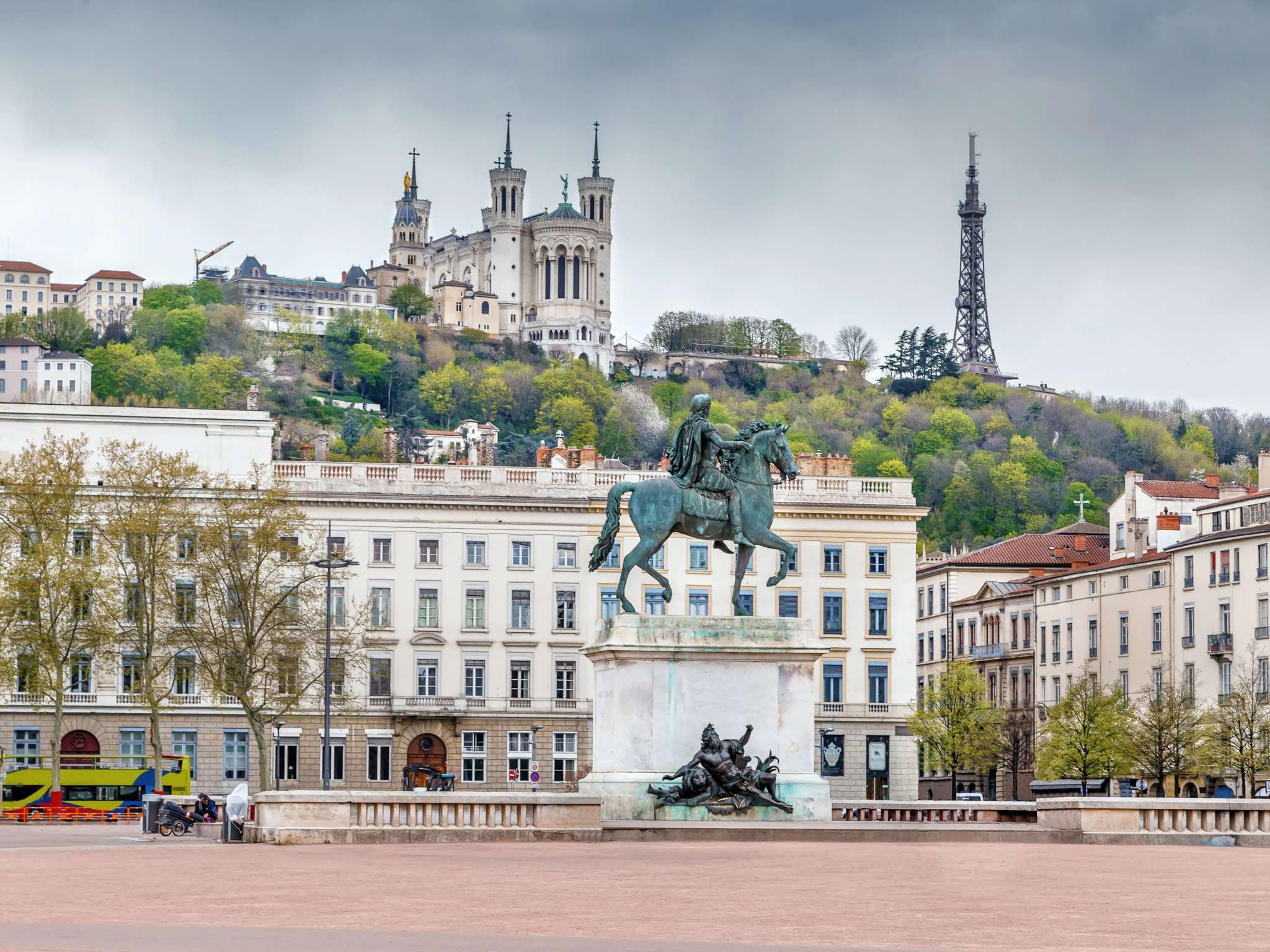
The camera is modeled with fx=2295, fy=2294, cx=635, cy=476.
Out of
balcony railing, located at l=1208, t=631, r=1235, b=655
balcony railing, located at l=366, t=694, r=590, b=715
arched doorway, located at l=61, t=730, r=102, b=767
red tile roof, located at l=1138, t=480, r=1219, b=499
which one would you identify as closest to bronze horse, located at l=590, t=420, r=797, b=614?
balcony railing, located at l=366, t=694, r=590, b=715

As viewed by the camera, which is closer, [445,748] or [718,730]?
[718,730]

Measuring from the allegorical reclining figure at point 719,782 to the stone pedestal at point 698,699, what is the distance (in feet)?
0.82

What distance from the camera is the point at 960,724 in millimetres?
99312

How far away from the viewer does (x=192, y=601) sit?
249ft

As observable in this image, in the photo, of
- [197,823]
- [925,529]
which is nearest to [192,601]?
[197,823]

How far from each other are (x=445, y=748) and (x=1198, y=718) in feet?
94.4

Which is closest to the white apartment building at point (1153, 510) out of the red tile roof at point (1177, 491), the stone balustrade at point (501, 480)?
the red tile roof at point (1177, 491)

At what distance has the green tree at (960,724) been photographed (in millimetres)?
98375

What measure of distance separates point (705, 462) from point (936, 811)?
6.99 m

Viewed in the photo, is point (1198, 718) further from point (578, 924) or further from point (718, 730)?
point (578, 924)

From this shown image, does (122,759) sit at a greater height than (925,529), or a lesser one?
lesser

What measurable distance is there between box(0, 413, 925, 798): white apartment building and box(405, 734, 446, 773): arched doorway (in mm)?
71

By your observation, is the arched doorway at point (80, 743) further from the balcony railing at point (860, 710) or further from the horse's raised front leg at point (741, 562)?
the horse's raised front leg at point (741, 562)

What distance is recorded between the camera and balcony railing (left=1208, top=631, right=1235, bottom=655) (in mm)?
93562
